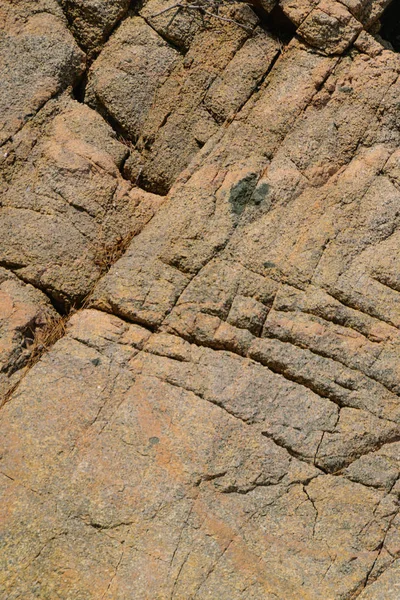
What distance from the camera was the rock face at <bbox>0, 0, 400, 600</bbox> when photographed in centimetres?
438

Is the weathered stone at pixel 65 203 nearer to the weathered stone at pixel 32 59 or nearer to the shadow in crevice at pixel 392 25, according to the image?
the weathered stone at pixel 32 59

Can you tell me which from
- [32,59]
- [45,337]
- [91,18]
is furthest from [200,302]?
[91,18]

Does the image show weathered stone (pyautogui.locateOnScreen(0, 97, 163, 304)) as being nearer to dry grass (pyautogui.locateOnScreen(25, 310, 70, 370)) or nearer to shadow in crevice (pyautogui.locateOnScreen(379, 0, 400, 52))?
dry grass (pyautogui.locateOnScreen(25, 310, 70, 370))

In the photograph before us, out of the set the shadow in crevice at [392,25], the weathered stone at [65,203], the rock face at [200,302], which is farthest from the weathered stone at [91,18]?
the shadow in crevice at [392,25]

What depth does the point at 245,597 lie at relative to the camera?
425 cm

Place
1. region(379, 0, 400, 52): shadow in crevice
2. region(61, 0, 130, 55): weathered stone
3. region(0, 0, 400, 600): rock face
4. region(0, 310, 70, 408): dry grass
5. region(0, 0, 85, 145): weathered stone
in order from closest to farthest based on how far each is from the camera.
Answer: region(0, 0, 400, 600): rock face
region(0, 310, 70, 408): dry grass
region(0, 0, 85, 145): weathered stone
region(61, 0, 130, 55): weathered stone
region(379, 0, 400, 52): shadow in crevice

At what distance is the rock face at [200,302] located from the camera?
4383 millimetres

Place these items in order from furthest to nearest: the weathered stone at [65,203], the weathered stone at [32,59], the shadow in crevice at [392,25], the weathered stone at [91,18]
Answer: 1. the shadow in crevice at [392,25]
2. the weathered stone at [91,18]
3. the weathered stone at [32,59]
4. the weathered stone at [65,203]

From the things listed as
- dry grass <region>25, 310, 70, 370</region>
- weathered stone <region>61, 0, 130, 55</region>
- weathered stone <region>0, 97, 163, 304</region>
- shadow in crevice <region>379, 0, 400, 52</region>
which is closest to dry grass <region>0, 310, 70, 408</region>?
dry grass <region>25, 310, 70, 370</region>

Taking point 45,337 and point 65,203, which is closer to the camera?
point 45,337

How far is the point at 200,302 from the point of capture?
4.98 m

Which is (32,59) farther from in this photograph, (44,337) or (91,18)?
(44,337)

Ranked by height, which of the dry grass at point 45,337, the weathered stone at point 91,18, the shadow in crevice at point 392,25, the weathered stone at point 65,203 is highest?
the weathered stone at point 91,18

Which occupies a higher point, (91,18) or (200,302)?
(91,18)
